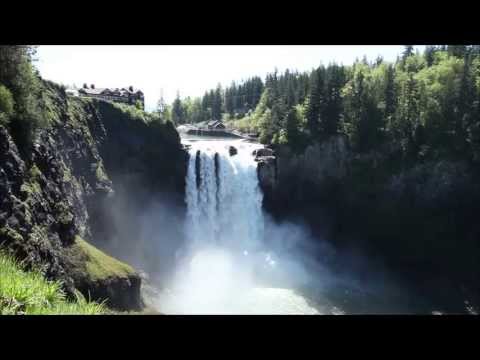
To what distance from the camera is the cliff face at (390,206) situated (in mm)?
40656

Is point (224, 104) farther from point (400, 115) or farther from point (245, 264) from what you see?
point (245, 264)

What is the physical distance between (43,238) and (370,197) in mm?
37903

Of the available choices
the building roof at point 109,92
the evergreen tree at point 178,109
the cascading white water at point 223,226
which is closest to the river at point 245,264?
the cascading white water at point 223,226

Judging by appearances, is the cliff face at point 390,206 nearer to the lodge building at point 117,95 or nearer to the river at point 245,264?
the river at point 245,264

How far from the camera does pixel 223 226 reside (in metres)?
44.2

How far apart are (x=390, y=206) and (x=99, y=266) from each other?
115 feet

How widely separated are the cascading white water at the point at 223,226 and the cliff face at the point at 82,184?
2789 millimetres

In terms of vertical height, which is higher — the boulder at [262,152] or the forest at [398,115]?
the forest at [398,115]

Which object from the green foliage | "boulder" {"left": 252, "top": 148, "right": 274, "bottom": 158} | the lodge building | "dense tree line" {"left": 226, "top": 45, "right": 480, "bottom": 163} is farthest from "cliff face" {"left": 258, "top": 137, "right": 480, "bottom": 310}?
the lodge building

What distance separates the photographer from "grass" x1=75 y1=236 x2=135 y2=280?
1893 centimetres
